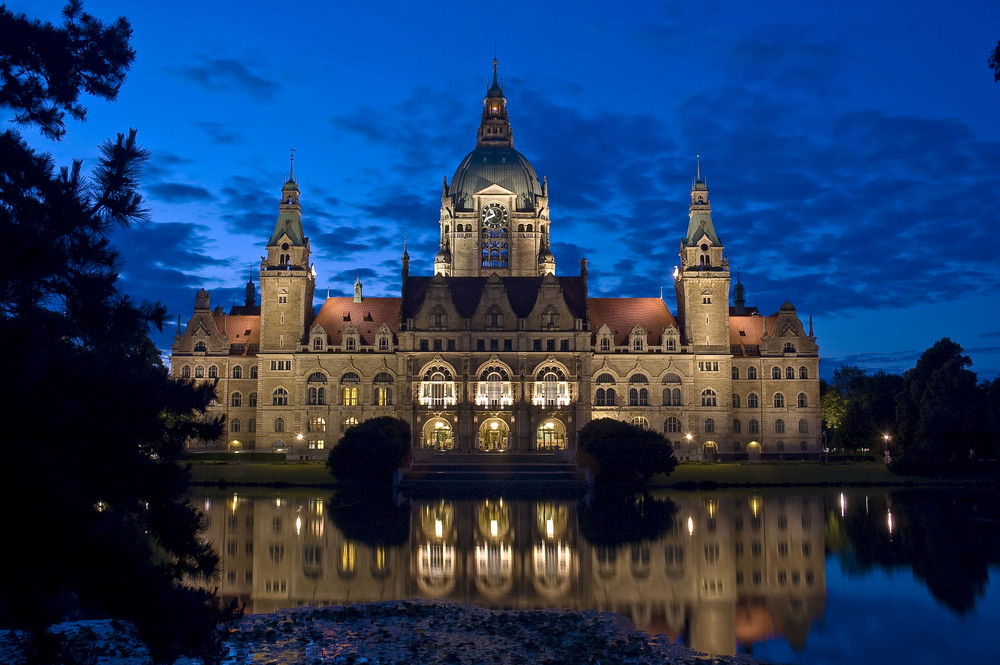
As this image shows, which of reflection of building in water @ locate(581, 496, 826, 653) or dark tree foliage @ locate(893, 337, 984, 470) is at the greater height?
dark tree foliage @ locate(893, 337, 984, 470)

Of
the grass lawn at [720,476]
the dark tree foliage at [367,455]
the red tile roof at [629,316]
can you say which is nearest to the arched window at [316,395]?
the grass lawn at [720,476]

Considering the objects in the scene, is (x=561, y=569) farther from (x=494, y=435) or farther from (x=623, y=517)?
(x=494, y=435)

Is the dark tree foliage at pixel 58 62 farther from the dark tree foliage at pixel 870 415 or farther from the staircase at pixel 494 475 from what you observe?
the dark tree foliage at pixel 870 415

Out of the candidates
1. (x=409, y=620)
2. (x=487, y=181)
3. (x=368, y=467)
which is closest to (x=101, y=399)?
(x=409, y=620)

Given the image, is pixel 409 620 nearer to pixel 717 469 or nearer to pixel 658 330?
pixel 717 469

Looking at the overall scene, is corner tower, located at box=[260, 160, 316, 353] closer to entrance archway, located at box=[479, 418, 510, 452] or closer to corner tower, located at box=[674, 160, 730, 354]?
entrance archway, located at box=[479, 418, 510, 452]

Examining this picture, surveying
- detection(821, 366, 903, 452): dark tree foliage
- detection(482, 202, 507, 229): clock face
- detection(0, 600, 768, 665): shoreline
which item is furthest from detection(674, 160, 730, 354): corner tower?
detection(0, 600, 768, 665): shoreline

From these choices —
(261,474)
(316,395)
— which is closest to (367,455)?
(261,474)

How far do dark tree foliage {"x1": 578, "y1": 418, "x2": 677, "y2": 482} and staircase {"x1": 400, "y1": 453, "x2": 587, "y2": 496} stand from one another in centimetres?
218

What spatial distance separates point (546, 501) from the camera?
51469 mm

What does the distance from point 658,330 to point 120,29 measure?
75503 mm

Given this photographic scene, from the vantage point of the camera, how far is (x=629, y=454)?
57812mm

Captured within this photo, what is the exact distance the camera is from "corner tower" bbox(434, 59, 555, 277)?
325 feet

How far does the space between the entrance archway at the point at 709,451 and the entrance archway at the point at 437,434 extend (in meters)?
23.9
